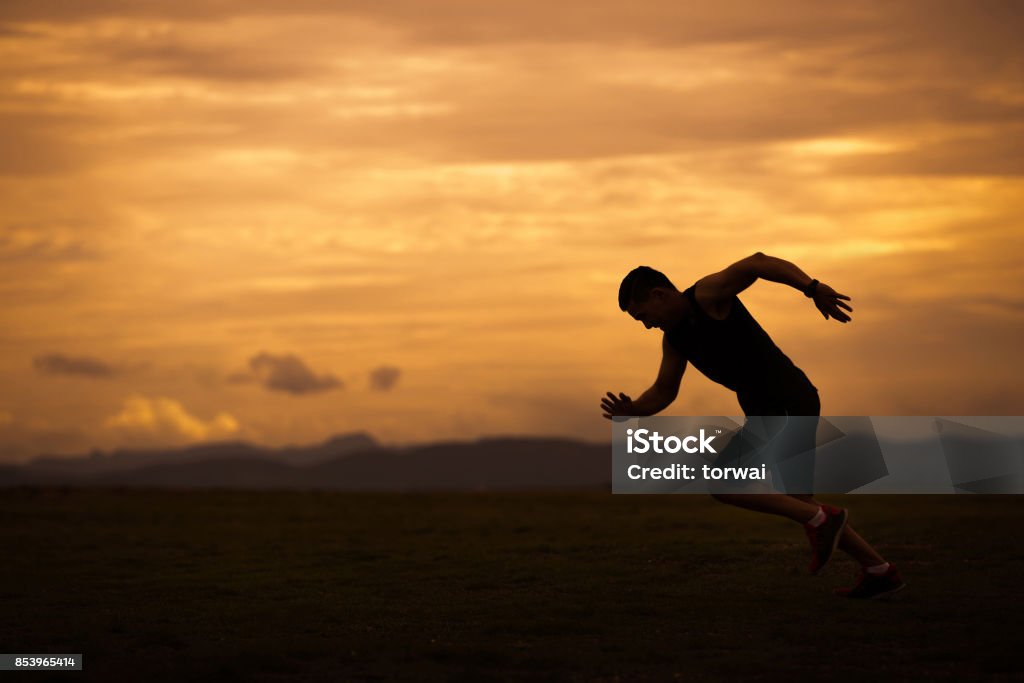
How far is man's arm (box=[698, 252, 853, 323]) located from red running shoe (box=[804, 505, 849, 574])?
72.5 inches

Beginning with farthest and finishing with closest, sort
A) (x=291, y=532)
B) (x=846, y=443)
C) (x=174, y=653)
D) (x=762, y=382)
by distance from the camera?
1. (x=291, y=532)
2. (x=846, y=443)
3. (x=762, y=382)
4. (x=174, y=653)

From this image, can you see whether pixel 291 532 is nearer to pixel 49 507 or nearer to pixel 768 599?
pixel 49 507

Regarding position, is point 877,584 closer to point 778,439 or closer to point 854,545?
point 854,545

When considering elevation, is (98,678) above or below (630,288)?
below

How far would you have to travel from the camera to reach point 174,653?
9.44m

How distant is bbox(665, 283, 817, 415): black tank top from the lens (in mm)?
10039

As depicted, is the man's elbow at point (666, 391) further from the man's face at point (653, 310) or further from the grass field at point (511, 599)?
the grass field at point (511, 599)

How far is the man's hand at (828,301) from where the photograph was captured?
9242 millimetres

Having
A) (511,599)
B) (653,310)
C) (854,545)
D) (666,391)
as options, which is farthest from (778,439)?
(511,599)

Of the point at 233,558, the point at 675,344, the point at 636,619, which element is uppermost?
the point at 675,344

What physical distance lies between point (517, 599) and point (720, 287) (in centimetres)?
411

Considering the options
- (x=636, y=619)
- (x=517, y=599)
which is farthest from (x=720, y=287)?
(x=517, y=599)

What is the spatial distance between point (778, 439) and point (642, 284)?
5.82ft

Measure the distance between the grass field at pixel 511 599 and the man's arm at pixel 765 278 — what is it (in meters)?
2.54
